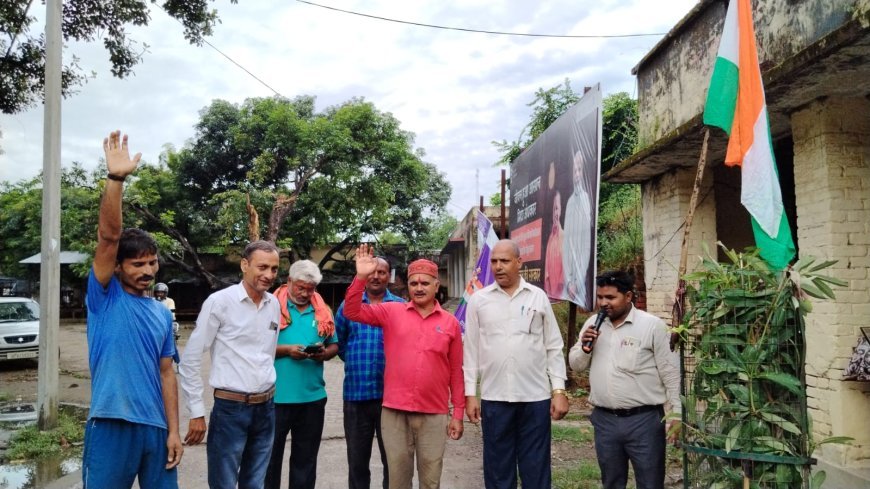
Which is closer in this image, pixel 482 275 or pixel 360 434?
pixel 360 434

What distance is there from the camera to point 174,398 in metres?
2.89

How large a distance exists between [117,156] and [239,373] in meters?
1.34

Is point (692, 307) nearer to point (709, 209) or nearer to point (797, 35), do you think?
point (797, 35)

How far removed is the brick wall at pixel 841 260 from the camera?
4.40 m

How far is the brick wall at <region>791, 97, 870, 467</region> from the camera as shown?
440 centimetres

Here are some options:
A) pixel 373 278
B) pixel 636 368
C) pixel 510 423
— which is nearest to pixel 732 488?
pixel 636 368

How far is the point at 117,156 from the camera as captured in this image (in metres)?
2.67

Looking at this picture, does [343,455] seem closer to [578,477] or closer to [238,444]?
[578,477]

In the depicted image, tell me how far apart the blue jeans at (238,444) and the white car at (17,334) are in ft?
34.9

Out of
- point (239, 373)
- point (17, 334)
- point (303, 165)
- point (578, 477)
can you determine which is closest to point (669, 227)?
point (578, 477)

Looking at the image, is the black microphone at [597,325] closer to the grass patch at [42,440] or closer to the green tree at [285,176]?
the grass patch at [42,440]

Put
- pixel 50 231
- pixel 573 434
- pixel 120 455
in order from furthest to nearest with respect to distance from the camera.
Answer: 1. pixel 50 231
2. pixel 573 434
3. pixel 120 455

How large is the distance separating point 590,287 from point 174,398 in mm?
4026

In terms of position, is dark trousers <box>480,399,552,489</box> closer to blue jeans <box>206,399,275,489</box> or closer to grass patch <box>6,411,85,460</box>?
blue jeans <box>206,399,275,489</box>
